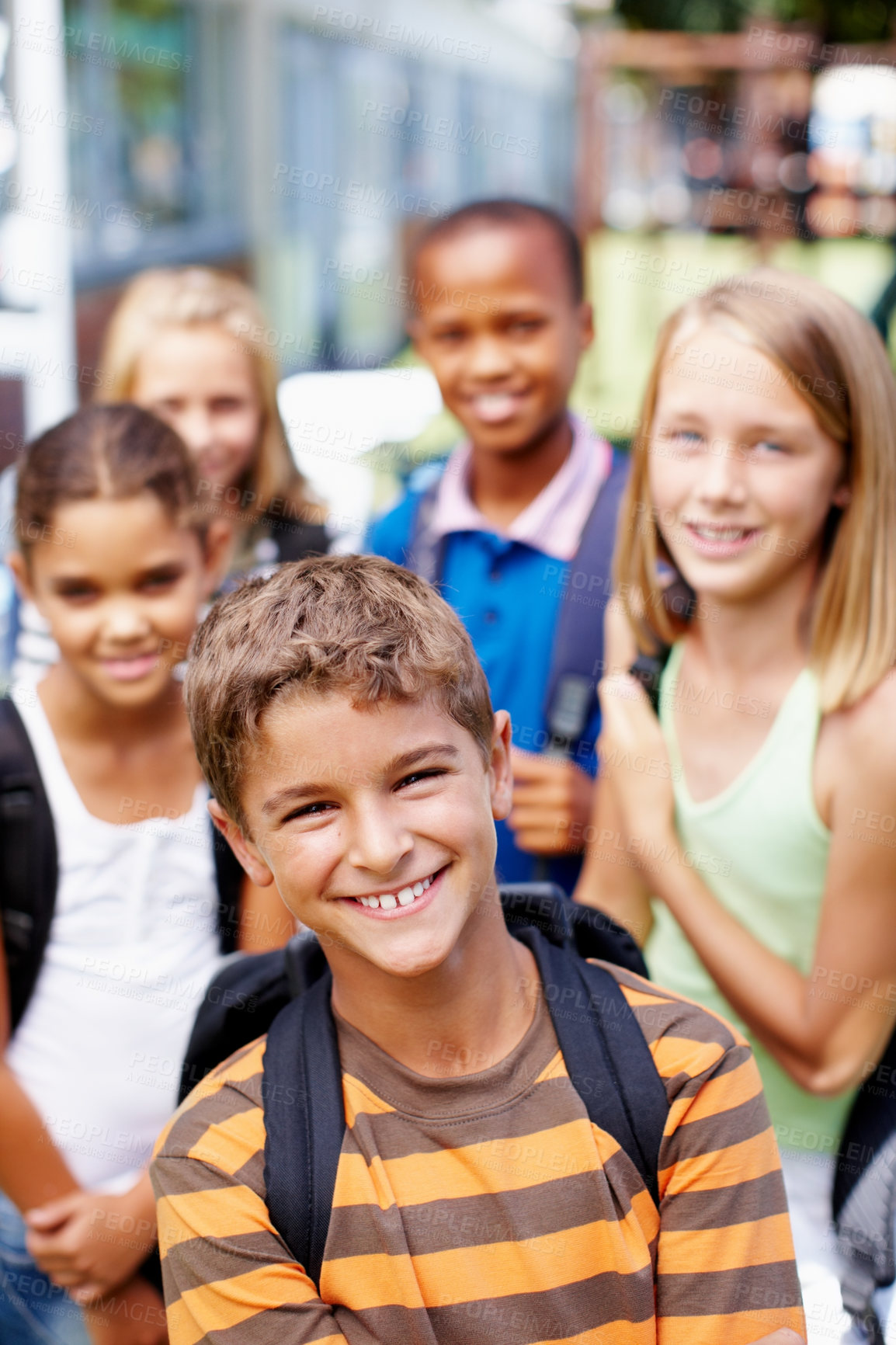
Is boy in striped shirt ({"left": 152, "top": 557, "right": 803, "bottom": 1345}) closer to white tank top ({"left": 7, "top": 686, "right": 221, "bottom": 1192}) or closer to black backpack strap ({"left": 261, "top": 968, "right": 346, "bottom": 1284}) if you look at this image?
black backpack strap ({"left": 261, "top": 968, "right": 346, "bottom": 1284})

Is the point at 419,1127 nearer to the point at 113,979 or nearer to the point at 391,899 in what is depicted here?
the point at 391,899

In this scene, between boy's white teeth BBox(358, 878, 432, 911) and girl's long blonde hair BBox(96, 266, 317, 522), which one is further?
girl's long blonde hair BBox(96, 266, 317, 522)

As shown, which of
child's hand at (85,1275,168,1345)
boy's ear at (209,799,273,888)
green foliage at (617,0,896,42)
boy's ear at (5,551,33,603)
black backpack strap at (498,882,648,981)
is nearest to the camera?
boy's ear at (209,799,273,888)

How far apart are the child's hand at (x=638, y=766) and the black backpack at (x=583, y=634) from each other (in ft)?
0.57

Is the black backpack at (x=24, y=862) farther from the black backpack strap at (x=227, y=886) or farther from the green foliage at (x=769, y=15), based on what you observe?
the green foliage at (x=769, y=15)

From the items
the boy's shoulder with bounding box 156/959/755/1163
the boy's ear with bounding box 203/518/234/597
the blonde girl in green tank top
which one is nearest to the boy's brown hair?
the boy's shoulder with bounding box 156/959/755/1163

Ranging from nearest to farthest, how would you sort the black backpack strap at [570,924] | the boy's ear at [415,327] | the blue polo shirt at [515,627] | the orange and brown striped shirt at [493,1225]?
the orange and brown striped shirt at [493,1225] < the black backpack strap at [570,924] < the blue polo shirt at [515,627] < the boy's ear at [415,327]

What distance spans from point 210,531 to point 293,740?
105cm

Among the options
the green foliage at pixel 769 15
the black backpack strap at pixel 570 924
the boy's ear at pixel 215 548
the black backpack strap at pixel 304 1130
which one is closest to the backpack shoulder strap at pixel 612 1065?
the black backpack strap at pixel 570 924

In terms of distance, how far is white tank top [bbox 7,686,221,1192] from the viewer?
6.63 feet

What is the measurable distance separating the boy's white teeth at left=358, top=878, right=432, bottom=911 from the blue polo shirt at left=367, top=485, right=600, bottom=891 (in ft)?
3.57

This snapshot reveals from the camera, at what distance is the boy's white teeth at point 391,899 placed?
129 cm

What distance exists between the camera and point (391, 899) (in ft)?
4.25

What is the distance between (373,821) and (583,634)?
1145 mm
